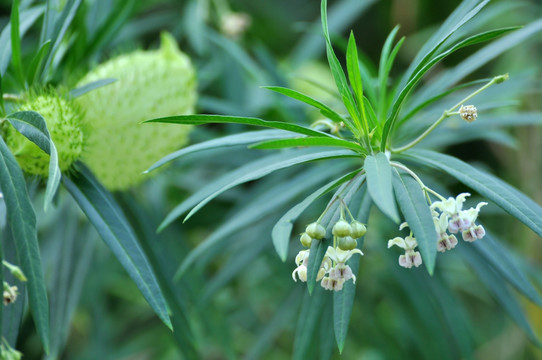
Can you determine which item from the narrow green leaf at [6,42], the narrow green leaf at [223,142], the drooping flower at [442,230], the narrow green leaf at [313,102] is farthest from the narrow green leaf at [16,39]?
the drooping flower at [442,230]

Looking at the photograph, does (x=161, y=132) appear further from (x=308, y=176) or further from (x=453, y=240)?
(x=453, y=240)

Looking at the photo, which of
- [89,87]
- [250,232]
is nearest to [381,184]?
[89,87]

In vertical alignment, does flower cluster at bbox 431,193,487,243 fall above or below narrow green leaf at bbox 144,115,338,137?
below

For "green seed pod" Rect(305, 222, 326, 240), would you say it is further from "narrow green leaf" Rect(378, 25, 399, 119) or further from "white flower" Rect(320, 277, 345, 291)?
"narrow green leaf" Rect(378, 25, 399, 119)

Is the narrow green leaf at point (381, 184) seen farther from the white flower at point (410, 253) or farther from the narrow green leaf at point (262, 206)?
the narrow green leaf at point (262, 206)

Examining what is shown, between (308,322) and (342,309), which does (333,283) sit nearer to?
(342,309)

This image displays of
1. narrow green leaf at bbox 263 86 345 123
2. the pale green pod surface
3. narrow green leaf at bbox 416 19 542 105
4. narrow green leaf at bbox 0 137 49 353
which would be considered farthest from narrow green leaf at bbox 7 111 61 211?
narrow green leaf at bbox 416 19 542 105
